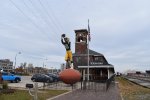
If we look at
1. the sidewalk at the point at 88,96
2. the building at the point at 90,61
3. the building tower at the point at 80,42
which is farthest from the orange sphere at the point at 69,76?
the building tower at the point at 80,42

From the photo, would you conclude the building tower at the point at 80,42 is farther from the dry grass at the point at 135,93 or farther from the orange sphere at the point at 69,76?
the orange sphere at the point at 69,76

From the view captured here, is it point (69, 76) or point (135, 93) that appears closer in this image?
point (69, 76)

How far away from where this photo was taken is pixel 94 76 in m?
56.9

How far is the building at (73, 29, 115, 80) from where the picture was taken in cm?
5584

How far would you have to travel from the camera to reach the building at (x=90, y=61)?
55844 mm

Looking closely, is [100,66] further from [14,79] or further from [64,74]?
[64,74]

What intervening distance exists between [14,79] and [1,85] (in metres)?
17.2

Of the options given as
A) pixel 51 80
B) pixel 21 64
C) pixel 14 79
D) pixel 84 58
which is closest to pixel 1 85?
pixel 14 79

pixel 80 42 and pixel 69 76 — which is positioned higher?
pixel 80 42

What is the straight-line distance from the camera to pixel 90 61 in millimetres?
62469

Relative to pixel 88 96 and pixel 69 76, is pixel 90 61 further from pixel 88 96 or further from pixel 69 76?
pixel 69 76

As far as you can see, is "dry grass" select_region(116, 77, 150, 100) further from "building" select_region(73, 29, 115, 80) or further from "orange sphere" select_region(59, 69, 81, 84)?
"building" select_region(73, 29, 115, 80)

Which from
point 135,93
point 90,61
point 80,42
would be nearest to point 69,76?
point 135,93

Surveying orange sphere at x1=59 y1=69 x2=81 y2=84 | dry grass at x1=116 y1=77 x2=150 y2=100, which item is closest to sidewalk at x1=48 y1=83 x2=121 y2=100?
dry grass at x1=116 y1=77 x2=150 y2=100
